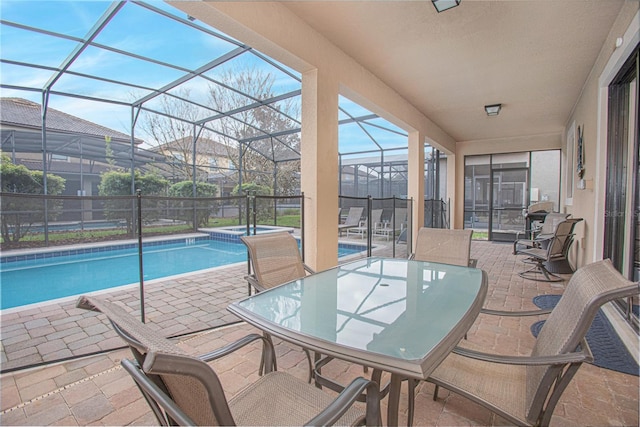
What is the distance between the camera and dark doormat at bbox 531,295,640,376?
82.2 inches

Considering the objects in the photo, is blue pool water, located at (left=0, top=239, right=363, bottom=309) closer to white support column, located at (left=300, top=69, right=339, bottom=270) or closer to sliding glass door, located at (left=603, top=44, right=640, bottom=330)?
white support column, located at (left=300, top=69, right=339, bottom=270)

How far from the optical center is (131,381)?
75.4 inches

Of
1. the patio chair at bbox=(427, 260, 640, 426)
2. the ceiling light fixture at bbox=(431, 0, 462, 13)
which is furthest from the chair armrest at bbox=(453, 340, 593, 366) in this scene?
the ceiling light fixture at bbox=(431, 0, 462, 13)

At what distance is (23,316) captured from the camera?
10.0 ft

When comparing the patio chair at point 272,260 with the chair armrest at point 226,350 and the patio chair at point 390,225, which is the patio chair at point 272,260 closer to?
the chair armrest at point 226,350

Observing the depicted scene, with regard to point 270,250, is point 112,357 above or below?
below

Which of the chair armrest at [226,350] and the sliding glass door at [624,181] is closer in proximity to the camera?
the chair armrest at [226,350]

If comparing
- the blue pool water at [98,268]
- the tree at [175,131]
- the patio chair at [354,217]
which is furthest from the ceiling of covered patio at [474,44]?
the tree at [175,131]

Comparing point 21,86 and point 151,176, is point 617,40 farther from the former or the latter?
point 151,176

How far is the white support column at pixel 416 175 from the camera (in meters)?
5.92

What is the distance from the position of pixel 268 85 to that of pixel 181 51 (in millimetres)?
1949

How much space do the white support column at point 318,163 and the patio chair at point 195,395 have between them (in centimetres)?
200

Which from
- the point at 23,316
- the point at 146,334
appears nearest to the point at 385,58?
the point at 146,334

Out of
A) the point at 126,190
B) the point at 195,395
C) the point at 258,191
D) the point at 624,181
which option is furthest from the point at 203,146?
the point at 195,395
